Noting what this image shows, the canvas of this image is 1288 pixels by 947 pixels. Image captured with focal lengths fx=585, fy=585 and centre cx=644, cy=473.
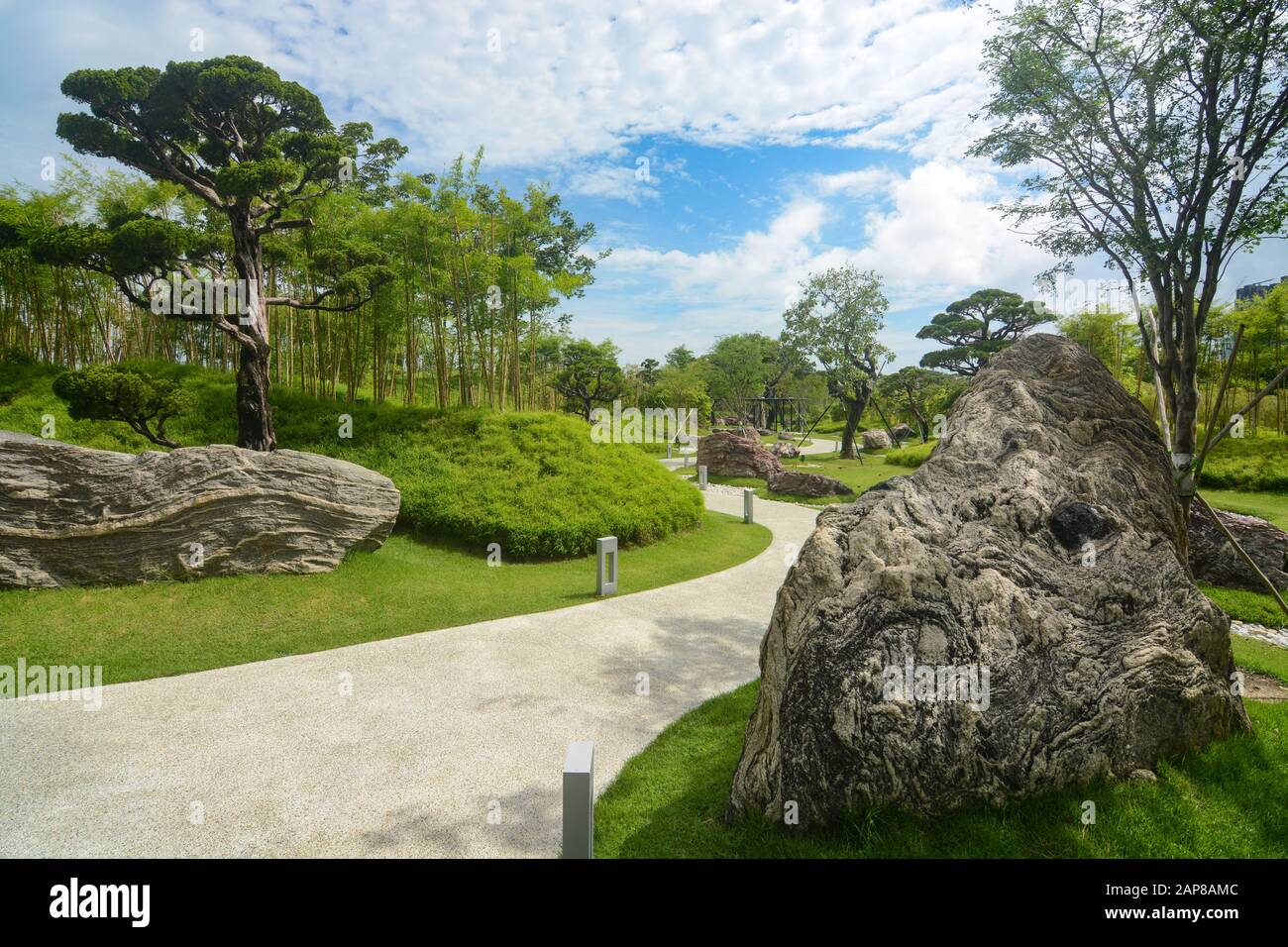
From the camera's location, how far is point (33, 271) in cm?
1466

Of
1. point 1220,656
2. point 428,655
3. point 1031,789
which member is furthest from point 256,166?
point 1220,656

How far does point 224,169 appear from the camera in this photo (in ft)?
33.3

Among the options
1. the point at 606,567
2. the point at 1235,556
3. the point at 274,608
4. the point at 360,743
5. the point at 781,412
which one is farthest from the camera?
the point at 781,412

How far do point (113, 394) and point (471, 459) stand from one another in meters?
5.84

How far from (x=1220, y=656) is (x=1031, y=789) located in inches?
78.6

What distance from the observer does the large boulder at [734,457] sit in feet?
77.7

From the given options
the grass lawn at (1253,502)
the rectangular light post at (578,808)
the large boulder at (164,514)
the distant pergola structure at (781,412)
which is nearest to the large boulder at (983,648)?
the rectangular light post at (578,808)

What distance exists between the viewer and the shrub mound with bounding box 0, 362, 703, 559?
10852 millimetres

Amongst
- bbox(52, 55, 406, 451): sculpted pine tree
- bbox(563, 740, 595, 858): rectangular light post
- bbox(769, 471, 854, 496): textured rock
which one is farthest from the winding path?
bbox(769, 471, 854, 496): textured rock

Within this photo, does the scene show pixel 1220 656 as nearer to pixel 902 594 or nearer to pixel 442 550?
pixel 902 594

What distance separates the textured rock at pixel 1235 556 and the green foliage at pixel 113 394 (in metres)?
17.0

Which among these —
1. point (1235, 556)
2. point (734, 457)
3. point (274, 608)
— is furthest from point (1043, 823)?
point (734, 457)

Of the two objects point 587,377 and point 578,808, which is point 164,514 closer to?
point 578,808
